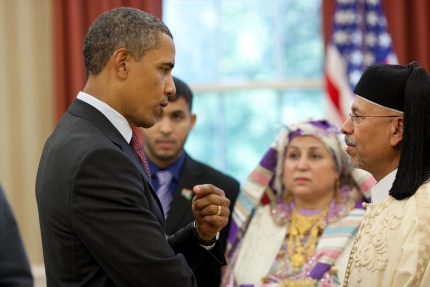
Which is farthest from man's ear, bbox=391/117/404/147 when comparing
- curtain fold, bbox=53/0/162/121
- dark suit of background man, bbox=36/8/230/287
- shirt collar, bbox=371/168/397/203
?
curtain fold, bbox=53/0/162/121

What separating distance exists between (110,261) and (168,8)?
4.04 meters

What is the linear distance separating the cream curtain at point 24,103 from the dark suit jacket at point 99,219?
3.53 metres

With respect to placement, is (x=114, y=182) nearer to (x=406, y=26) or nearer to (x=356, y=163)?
(x=356, y=163)

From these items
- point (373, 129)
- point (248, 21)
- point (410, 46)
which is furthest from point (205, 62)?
point (373, 129)

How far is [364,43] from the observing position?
16.0 feet

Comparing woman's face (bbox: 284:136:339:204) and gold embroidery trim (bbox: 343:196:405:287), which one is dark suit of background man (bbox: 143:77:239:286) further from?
gold embroidery trim (bbox: 343:196:405:287)

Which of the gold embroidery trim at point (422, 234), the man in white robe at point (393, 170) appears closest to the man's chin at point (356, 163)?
the man in white robe at point (393, 170)

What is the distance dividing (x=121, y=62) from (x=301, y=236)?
197 cm

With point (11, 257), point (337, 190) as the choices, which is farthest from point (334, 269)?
point (11, 257)

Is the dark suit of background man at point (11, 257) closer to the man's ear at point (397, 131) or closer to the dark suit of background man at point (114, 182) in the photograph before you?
the dark suit of background man at point (114, 182)

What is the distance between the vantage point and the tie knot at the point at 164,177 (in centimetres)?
372

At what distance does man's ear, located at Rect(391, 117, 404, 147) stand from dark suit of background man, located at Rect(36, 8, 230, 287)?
72 cm

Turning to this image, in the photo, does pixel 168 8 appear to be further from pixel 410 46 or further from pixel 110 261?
pixel 110 261

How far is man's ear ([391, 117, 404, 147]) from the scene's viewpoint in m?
2.28
